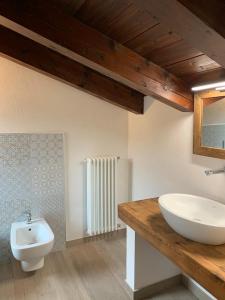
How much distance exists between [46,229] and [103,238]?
926 mm

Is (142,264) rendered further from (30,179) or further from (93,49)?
(93,49)

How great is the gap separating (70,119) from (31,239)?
1.37m

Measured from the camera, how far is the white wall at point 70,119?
2.61 m

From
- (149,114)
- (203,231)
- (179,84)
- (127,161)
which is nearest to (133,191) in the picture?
(127,161)

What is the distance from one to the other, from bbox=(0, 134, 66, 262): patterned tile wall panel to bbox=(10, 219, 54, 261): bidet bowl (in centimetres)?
16

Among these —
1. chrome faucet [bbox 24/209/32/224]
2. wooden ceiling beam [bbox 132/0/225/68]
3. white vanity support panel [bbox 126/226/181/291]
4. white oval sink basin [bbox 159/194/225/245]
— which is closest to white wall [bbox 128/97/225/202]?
white oval sink basin [bbox 159/194/225/245]

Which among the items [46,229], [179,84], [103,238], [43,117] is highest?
[179,84]

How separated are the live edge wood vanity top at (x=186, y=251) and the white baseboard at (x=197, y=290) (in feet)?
2.61

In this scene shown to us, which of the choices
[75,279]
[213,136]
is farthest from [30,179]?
[213,136]

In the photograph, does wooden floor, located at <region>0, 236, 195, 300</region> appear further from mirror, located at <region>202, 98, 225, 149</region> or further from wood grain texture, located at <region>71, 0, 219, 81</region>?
wood grain texture, located at <region>71, 0, 219, 81</region>

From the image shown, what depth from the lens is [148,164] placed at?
287cm

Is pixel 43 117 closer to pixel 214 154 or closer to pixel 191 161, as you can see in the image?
pixel 191 161

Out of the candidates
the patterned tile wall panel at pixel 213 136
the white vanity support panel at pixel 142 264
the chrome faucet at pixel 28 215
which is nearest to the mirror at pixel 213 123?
the patterned tile wall panel at pixel 213 136

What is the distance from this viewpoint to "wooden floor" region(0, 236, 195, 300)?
2.22 metres
